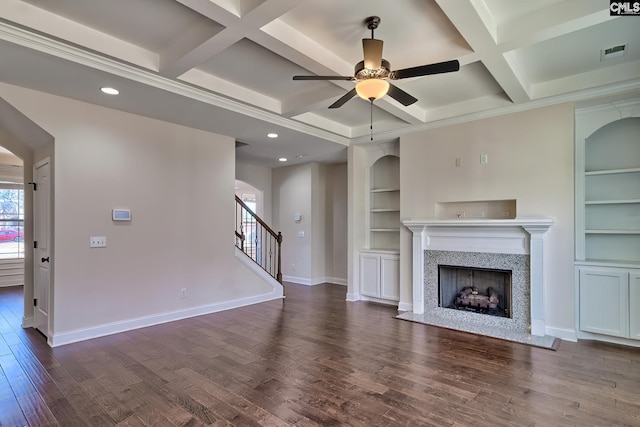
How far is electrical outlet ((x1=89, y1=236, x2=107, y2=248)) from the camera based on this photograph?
4.09m

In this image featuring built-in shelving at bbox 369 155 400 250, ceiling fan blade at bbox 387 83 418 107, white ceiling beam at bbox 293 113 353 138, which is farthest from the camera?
built-in shelving at bbox 369 155 400 250

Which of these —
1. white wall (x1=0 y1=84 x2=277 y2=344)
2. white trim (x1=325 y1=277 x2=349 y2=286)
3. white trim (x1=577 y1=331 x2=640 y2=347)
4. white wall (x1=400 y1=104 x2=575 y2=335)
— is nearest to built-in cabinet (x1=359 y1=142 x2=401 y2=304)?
white wall (x1=400 y1=104 x2=575 y2=335)

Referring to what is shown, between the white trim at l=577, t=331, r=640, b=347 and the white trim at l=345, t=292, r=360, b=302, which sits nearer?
the white trim at l=577, t=331, r=640, b=347

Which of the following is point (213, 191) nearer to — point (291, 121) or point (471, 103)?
point (291, 121)

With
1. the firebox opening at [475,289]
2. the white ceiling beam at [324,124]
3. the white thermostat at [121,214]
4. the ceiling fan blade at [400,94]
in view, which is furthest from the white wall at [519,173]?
the white thermostat at [121,214]

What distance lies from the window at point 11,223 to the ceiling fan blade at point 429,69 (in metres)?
9.21

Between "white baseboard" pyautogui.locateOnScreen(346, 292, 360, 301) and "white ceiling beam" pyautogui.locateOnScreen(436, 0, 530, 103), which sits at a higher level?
"white ceiling beam" pyautogui.locateOnScreen(436, 0, 530, 103)

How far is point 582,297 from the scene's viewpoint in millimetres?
4008

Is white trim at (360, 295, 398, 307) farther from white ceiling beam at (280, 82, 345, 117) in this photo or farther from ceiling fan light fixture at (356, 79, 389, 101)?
ceiling fan light fixture at (356, 79, 389, 101)

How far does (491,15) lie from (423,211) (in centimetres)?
288

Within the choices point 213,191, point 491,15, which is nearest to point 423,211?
point 491,15

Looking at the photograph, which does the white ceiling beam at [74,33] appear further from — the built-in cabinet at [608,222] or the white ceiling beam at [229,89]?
the built-in cabinet at [608,222]

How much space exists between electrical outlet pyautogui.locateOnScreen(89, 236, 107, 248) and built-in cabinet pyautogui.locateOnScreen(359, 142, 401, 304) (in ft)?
12.9

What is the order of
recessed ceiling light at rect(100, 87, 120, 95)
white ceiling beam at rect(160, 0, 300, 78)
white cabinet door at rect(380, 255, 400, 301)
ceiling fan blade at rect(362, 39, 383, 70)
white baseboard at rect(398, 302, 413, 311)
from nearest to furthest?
white ceiling beam at rect(160, 0, 300, 78)
ceiling fan blade at rect(362, 39, 383, 70)
recessed ceiling light at rect(100, 87, 120, 95)
white baseboard at rect(398, 302, 413, 311)
white cabinet door at rect(380, 255, 400, 301)
